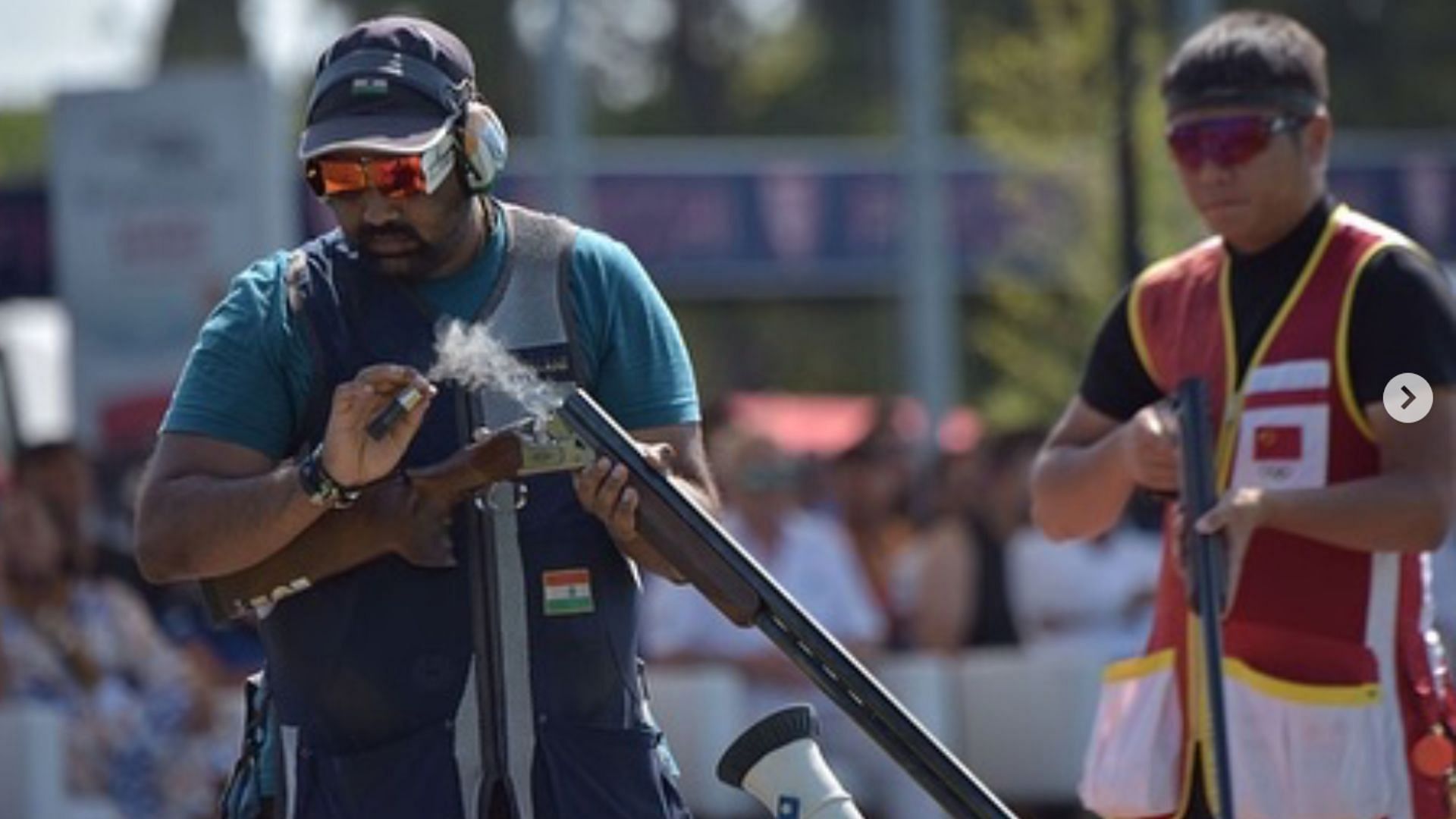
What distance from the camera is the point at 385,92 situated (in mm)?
5285

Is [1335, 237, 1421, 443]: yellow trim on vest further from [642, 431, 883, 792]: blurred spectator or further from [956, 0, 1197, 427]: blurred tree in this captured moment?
[956, 0, 1197, 427]: blurred tree

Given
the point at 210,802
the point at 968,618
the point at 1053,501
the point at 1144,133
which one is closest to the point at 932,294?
the point at 1144,133

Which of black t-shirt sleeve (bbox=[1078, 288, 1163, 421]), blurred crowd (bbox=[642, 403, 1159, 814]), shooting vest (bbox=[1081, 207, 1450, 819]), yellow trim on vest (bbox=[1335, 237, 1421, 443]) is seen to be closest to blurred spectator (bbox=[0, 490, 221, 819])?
blurred crowd (bbox=[642, 403, 1159, 814])

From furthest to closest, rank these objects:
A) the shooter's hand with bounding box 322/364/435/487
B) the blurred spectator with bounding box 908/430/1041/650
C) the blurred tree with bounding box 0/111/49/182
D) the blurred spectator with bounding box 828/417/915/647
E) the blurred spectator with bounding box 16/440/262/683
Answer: the blurred tree with bounding box 0/111/49/182, the blurred spectator with bounding box 828/417/915/647, the blurred spectator with bounding box 908/430/1041/650, the blurred spectator with bounding box 16/440/262/683, the shooter's hand with bounding box 322/364/435/487

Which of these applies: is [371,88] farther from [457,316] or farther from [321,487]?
[321,487]

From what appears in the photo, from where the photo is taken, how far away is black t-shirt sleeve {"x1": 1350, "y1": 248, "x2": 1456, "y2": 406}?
6.07m

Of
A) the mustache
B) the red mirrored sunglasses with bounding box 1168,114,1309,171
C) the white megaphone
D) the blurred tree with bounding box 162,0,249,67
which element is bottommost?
the blurred tree with bounding box 162,0,249,67

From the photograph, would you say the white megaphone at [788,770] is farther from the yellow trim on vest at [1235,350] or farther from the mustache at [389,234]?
the yellow trim on vest at [1235,350]

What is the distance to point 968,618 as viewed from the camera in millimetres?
13852

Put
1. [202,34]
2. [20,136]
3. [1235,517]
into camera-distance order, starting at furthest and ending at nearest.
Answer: [20,136], [202,34], [1235,517]

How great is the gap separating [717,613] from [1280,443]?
225 inches

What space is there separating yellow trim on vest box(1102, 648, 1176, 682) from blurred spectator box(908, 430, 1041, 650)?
702cm

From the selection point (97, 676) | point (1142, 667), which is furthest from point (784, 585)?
point (1142, 667)

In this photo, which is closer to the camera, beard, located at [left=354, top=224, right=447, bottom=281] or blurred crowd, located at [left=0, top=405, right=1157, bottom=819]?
beard, located at [left=354, top=224, right=447, bottom=281]
